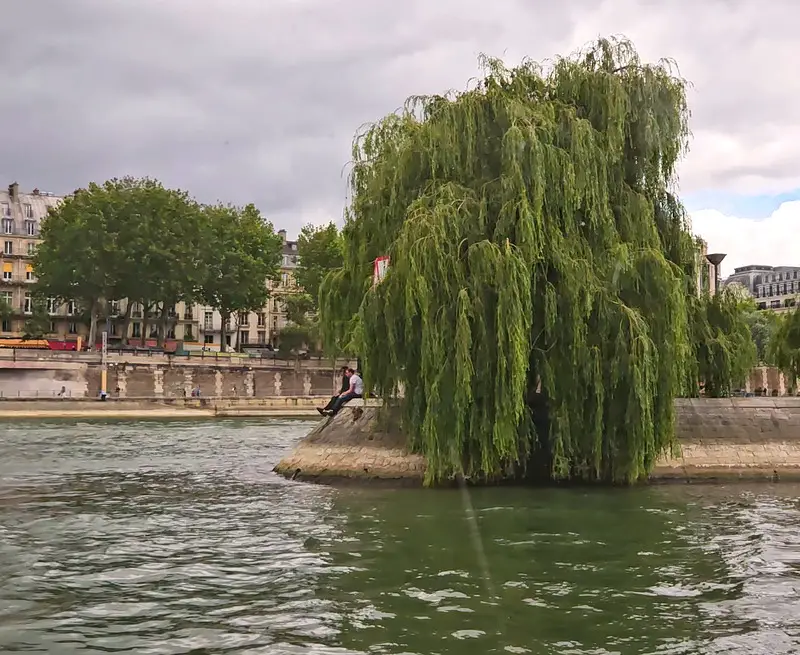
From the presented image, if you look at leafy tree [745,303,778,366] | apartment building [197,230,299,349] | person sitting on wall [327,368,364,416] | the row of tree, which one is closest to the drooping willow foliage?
person sitting on wall [327,368,364,416]

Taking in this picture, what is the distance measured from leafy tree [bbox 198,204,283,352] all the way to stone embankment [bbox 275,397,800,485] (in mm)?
58412

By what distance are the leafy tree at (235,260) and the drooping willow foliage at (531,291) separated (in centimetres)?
6055

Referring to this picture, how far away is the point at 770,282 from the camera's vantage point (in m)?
160

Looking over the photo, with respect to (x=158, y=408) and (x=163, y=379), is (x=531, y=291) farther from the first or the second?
(x=163, y=379)

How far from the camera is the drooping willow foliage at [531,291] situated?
19453 mm

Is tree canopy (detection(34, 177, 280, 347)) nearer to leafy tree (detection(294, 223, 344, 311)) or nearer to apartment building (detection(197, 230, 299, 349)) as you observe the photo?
leafy tree (detection(294, 223, 344, 311))

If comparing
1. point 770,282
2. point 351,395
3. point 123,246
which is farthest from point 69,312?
point 770,282

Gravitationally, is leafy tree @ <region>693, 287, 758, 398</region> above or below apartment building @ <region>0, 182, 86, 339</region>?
below

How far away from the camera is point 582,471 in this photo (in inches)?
827

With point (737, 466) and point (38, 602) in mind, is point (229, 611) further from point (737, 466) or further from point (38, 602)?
point (737, 466)

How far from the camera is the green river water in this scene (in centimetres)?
987

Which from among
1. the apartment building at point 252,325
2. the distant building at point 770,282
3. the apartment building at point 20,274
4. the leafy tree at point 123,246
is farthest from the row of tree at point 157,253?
the distant building at point 770,282

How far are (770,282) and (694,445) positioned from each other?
14625 centimetres

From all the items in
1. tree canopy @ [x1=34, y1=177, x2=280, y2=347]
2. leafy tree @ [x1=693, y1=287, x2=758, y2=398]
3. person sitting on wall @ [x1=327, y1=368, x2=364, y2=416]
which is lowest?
person sitting on wall @ [x1=327, y1=368, x2=364, y2=416]
